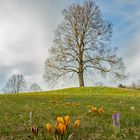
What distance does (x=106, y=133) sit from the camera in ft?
21.6

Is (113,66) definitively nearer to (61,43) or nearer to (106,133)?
(61,43)

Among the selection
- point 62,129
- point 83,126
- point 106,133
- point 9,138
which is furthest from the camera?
point 83,126

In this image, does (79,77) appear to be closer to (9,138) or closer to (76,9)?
(76,9)

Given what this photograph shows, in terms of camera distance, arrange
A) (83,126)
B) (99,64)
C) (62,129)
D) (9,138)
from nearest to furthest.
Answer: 1. (62,129)
2. (9,138)
3. (83,126)
4. (99,64)

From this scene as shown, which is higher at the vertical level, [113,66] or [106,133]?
[113,66]

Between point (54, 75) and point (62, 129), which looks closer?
point (62, 129)

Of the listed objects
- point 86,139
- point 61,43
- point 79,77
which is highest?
point 61,43

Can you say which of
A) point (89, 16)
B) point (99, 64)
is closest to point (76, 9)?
point (89, 16)

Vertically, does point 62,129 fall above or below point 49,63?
below

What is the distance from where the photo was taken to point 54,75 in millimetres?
44906

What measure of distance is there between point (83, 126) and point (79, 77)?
37666 millimetres

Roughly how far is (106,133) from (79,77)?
38.1 m

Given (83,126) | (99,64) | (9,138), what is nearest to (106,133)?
(83,126)

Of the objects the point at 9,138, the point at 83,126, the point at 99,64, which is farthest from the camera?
the point at 99,64
